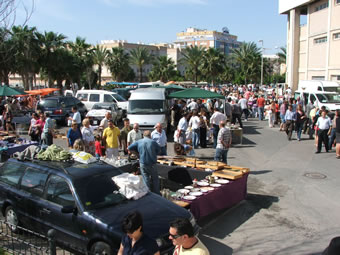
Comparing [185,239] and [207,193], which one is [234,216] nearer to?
[207,193]

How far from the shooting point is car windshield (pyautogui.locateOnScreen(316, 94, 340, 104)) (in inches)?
847

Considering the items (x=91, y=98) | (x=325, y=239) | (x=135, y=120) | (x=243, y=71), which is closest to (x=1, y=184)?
(x=325, y=239)

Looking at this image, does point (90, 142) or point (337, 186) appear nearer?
point (337, 186)

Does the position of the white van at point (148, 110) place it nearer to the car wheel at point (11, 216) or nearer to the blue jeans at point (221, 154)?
the blue jeans at point (221, 154)

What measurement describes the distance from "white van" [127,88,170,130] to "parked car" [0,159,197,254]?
33.1 ft

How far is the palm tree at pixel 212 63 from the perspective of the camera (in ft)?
196

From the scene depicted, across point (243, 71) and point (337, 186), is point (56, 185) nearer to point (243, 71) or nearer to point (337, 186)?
point (337, 186)

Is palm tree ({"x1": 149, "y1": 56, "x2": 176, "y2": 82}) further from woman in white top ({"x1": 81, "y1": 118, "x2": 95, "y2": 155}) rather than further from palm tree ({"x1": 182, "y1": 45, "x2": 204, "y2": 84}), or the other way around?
woman in white top ({"x1": 81, "y1": 118, "x2": 95, "y2": 155})

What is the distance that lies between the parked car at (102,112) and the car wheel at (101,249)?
1497cm

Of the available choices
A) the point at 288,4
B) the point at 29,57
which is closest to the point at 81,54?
the point at 29,57

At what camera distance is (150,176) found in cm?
822

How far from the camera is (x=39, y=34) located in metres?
38.7

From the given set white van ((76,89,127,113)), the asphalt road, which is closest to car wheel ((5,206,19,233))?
the asphalt road

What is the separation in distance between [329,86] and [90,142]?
19739 millimetres
